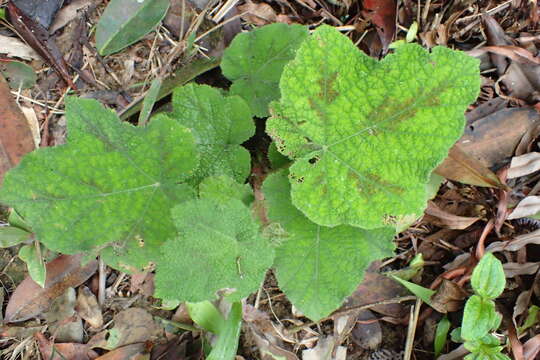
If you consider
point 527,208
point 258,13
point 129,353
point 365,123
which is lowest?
point 129,353

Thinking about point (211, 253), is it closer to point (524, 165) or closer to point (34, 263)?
point (34, 263)

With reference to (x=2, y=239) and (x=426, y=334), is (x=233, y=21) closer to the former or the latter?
(x=2, y=239)

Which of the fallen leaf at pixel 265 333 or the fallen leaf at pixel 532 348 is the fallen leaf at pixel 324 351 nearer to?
the fallen leaf at pixel 265 333

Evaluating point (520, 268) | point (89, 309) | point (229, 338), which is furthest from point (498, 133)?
point (89, 309)

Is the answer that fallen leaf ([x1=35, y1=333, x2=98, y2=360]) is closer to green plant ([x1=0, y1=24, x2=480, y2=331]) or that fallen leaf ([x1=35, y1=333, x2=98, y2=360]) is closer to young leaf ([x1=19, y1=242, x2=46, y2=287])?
young leaf ([x1=19, y1=242, x2=46, y2=287])

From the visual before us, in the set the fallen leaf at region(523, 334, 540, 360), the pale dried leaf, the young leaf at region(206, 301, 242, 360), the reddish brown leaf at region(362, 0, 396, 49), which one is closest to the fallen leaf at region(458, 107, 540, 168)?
the pale dried leaf

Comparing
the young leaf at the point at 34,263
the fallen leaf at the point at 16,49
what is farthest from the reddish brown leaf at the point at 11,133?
the young leaf at the point at 34,263
